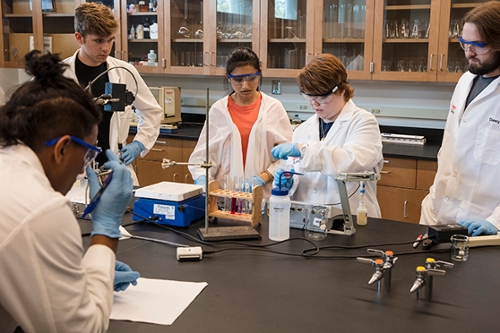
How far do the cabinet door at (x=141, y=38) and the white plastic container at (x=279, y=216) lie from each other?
2688 millimetres

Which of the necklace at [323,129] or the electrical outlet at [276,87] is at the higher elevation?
the electrical outlet at [276,87]

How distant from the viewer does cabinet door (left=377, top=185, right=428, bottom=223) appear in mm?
3244

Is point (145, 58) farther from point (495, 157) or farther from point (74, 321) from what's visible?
point (74, 321)

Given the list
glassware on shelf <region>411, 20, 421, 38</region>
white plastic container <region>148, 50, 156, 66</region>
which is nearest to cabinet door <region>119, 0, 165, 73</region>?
white plastic container <region>148, 50, 156, 66</region>

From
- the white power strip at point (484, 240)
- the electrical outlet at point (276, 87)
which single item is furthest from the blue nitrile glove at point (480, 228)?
the electrical outlet at point (276, 87)

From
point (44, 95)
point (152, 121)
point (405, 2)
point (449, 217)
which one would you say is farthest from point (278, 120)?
point (44, 95)

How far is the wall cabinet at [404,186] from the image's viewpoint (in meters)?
3.19

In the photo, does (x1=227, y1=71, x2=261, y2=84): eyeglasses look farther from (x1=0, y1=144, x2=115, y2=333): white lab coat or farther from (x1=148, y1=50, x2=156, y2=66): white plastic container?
(x1=148, y1=50, x2=156, y2=66): white plastic container

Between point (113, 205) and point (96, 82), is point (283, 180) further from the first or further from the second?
point (96, 82)

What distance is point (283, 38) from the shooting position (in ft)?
12.6

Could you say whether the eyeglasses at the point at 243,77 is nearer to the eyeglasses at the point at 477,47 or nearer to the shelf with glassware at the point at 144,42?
the eyeglasses at the point at 477,47

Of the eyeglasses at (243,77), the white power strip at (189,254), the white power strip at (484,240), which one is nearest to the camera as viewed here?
the white power strip at (189,254)

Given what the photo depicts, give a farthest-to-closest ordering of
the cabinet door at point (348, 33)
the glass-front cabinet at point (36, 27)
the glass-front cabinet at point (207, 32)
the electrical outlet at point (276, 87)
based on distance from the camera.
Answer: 1. the glass-front cabinet at point (36, 27)
2. the electrical outlet at point (276, 87)
3. the glass-front cabinet at point (207, 32)
4. the cabinet door at point (348, 33)

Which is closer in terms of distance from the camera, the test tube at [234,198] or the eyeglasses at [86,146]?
the eyeglasses at [86,146]
